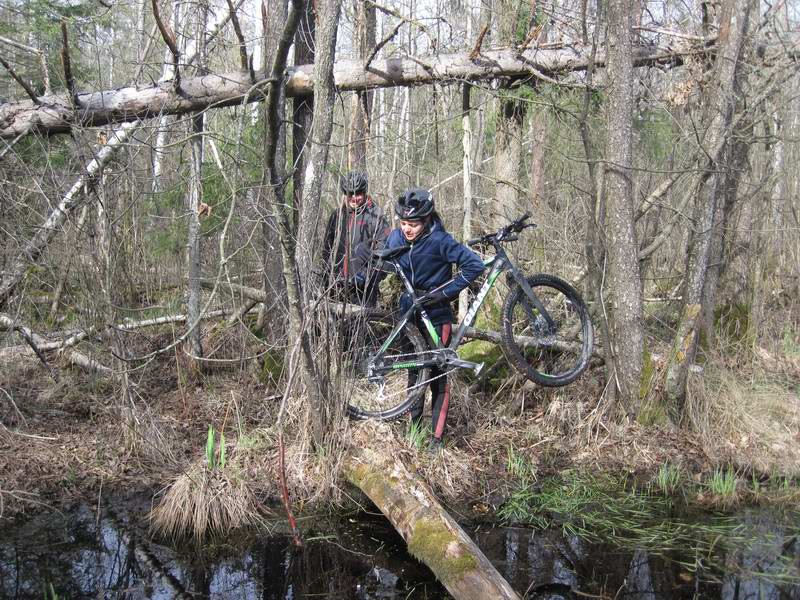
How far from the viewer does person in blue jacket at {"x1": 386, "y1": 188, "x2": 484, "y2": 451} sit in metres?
5.66

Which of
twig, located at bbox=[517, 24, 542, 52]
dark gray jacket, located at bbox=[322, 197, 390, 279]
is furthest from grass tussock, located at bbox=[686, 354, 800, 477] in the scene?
twig, located at bbox=[517, 24, 542, 52]

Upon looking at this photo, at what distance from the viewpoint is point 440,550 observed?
13.3ft

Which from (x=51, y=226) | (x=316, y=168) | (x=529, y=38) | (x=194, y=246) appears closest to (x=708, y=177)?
(x=529, y=38)

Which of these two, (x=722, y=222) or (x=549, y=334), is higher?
(x=722, y=222)

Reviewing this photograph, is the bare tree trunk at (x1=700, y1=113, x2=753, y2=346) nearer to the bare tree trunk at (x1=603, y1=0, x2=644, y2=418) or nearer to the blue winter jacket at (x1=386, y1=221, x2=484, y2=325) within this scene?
the bare tree trunk at (x1=603, y1=0, x2=644, y2=418)

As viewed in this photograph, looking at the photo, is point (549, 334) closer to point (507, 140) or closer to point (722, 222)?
point (722, 222)

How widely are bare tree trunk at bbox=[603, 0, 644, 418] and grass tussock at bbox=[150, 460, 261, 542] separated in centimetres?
353

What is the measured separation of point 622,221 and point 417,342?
2.15m

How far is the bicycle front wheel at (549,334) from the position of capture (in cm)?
596

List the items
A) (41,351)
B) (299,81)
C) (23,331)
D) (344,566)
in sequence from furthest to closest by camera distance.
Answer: (299,81)
(41,351)
(23,331)
(344,566)

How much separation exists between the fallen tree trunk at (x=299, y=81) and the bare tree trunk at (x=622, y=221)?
0.93 metres

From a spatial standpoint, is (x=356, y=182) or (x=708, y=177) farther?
(x=708, y=177)

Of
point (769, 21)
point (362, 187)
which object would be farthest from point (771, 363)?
point (362, 187)

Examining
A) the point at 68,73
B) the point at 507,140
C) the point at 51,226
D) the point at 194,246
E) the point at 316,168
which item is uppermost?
the point at 68,73
